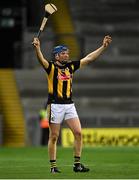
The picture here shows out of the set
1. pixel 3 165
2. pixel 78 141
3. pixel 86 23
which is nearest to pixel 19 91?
pixel 86 23

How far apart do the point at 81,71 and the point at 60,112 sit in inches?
757

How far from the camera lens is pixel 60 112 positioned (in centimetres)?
1339

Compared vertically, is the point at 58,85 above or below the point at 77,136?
above

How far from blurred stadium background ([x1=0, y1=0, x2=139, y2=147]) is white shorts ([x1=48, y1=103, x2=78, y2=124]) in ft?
43.6

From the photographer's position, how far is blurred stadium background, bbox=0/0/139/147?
29406 mm

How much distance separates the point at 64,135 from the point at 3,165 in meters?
12.0

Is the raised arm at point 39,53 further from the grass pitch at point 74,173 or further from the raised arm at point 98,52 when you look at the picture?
the grass pitch at point 74,173

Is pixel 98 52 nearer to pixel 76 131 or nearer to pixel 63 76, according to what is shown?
pixel 63 76

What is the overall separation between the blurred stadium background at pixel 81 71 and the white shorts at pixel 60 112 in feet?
43.6

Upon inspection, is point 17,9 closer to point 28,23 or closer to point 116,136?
Result: point 28,23

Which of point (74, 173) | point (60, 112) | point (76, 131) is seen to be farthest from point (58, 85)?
point (74, 173)

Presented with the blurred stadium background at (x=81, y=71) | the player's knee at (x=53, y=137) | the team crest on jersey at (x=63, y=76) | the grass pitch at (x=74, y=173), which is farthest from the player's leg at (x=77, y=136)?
the blurred stadium background at (x=81, y=71)

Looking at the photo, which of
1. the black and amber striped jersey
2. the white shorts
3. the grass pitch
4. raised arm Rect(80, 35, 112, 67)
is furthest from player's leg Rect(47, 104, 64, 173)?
raised arm Rect(80, 35, 112, 67)

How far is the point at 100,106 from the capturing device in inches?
1264
